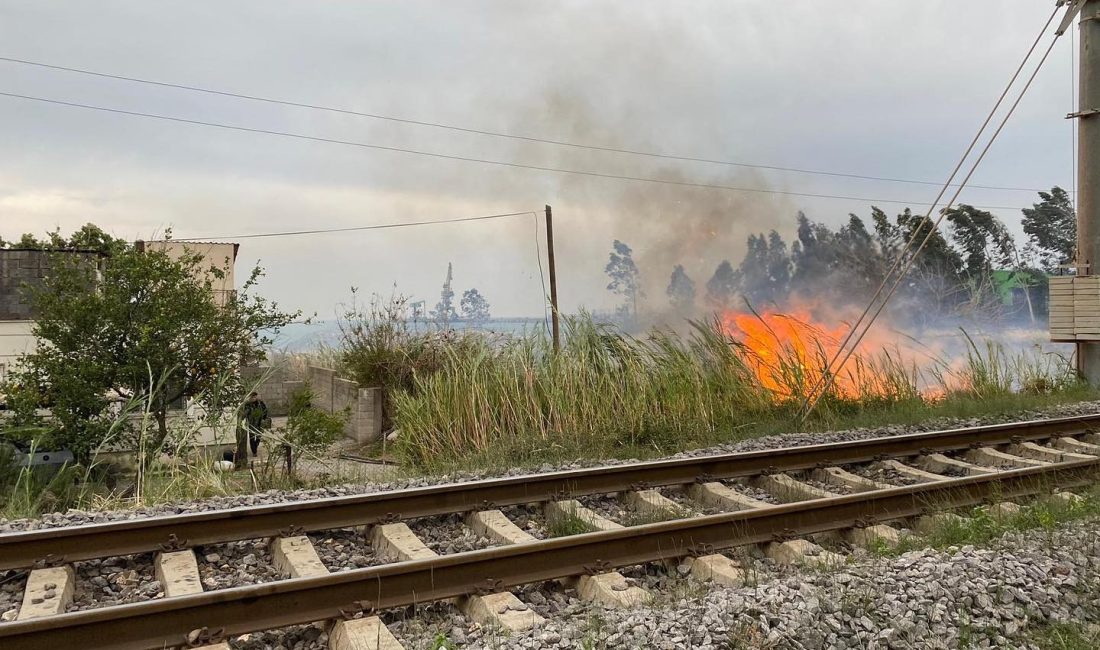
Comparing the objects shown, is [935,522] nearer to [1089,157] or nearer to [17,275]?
[1089,157]

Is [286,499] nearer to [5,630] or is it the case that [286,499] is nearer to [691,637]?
[5,630]

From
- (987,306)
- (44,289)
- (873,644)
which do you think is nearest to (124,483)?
(44,289)

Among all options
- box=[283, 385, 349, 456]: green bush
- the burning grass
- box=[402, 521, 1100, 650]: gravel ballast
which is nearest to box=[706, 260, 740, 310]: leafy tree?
the burning grass

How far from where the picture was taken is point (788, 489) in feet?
23.2

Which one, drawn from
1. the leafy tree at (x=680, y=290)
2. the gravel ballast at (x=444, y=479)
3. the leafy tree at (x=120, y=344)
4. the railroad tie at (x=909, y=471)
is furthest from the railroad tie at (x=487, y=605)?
the leafy tree at (x=680, y=290)

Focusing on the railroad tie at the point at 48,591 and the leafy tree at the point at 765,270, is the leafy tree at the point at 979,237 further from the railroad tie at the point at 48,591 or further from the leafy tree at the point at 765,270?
the railroad tie at the point at 48,591

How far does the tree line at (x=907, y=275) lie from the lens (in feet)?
84.1

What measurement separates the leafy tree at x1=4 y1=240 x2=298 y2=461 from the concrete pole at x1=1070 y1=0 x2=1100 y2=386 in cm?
1362

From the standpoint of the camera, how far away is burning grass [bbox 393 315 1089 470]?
9250 millimetres

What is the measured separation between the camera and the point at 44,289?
10914 millimetres

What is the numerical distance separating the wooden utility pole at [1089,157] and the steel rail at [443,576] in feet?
30.3

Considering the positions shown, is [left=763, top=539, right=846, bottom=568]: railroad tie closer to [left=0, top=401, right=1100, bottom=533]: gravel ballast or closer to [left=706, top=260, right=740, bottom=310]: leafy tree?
[left=0, top=401, right=1100, bottom=533]: gravel ballast

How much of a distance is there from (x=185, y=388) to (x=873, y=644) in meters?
9.53

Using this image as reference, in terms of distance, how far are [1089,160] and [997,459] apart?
8634 millimetres
